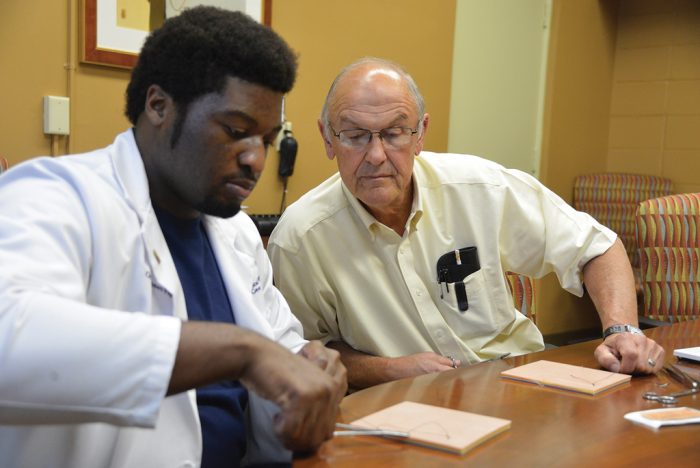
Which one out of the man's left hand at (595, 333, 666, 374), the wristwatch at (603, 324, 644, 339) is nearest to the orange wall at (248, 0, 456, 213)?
the wristwatch at (603, 324, 644, 339)

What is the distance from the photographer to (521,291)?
2312mm

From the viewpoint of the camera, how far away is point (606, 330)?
1.85m

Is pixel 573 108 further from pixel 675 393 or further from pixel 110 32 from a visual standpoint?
pixel 675 393

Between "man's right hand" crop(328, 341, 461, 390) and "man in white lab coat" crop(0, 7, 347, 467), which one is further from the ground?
"man in white lab coat" crop(0, 7, 347, 467)

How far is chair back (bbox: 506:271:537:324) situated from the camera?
2287 millimetres

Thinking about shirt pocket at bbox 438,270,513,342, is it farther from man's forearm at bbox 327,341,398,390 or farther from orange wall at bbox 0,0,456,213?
orange wall at bbox 0,0,456,213

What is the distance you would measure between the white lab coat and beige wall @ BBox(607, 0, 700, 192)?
449 cm

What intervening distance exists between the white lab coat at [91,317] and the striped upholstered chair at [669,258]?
1.78 m

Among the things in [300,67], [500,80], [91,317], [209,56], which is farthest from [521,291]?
[500,80]

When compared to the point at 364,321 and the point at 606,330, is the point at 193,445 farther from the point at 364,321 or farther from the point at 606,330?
the point at 606,330

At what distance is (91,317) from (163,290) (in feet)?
1.00

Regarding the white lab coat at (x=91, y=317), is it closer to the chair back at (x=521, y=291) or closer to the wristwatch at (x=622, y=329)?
the wristwatch at (x=622, y=329)

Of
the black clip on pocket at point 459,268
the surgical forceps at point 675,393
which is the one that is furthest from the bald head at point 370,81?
the surgical forceps at point 675,393

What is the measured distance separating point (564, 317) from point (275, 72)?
4275 mm
